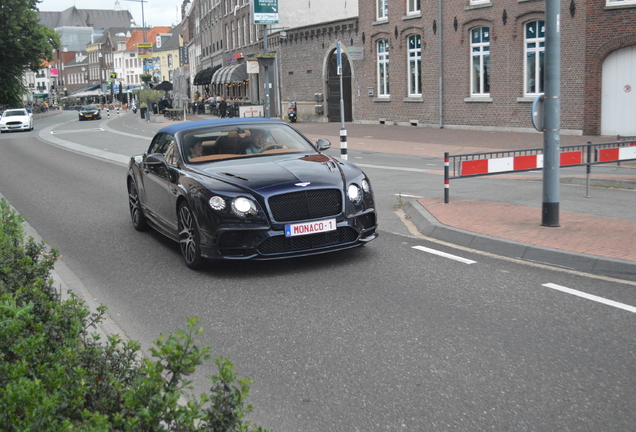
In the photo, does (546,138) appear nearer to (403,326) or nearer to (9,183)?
(403,326)

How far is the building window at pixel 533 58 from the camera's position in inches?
1048

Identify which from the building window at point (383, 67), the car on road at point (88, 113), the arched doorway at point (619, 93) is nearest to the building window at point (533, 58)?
the arched doorway at point (619, 93)

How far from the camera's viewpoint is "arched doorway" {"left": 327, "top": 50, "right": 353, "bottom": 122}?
40281 mm

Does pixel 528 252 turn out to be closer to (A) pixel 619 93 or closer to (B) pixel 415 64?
(A) pixel 619 93

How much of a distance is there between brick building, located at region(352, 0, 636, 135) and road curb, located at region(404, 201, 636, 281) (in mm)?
17884

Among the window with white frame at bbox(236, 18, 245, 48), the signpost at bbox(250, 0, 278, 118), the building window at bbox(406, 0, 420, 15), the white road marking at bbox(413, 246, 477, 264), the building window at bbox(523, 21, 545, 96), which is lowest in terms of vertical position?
the white road marking at bbox(413, 246, 477, 264)

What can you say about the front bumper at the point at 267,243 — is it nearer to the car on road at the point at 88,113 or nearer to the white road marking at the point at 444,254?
the white road marking at the point at 444,254

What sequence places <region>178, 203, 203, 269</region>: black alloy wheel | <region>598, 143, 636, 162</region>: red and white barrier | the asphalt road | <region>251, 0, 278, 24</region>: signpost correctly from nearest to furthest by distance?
1. the asphalt road
2. <region>178, 203, 203, 269</region>: black alloy wheel
3. <region>598, 143, 636, 162</region>: red and white barrier
4. <region>251, 0, 278, 24</region>: signpost

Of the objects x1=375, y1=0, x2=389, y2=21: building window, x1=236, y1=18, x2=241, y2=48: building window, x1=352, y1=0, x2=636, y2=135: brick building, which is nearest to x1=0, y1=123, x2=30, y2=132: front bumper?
x1=352, y1=0, x2=636, y2=135: brick building

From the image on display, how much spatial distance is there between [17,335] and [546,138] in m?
6.80

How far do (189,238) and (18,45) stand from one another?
5738cm

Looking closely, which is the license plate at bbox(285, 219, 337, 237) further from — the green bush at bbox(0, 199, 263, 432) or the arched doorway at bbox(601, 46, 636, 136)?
the arched doorway at bbox(601, 46, 636, 136)

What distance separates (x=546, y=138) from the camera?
8.52 metres

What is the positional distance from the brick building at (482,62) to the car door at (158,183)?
1953cm
